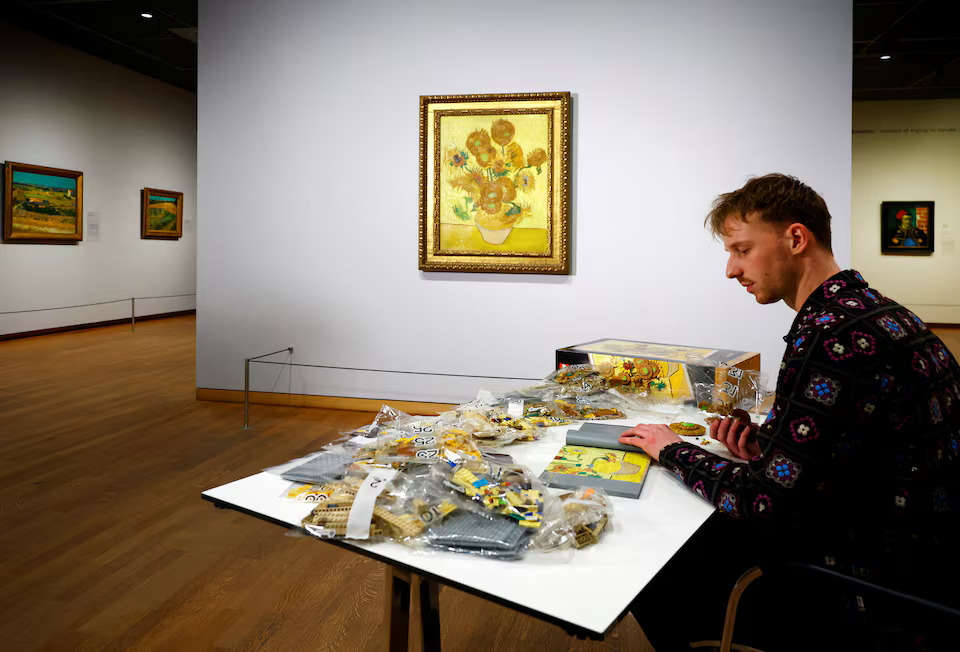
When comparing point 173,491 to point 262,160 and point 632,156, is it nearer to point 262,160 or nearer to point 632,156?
point 262,160

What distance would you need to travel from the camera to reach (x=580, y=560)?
47.0 inches

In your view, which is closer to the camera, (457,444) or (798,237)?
(798,237)

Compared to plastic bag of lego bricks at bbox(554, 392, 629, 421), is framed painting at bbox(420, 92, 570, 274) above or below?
above

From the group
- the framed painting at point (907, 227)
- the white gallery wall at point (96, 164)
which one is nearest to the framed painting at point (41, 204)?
the white gallery wall at point (96, 164)

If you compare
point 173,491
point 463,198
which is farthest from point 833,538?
point 463,198

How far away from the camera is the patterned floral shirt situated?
1252 millimetres

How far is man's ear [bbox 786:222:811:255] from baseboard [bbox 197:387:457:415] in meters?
4.01

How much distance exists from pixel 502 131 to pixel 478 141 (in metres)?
0.19

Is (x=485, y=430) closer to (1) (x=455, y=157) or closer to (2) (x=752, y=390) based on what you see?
(2) (x=752, y=390)

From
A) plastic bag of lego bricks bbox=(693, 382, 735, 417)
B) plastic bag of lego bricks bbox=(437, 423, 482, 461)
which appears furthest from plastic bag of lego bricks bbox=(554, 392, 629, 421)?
plastic bag of lego bricks bbox=(437, 423, 482, 461)

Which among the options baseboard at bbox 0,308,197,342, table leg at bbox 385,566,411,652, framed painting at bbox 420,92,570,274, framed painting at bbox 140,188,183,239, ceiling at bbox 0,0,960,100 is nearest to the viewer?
table leg at bbox 385,566,411,652

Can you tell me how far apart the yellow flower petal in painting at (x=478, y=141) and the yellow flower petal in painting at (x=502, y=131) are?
0.18 ft

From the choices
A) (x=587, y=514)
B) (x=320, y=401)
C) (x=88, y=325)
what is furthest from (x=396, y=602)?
(x=88, y=325)

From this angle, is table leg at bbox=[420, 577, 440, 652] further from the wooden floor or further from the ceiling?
the ceiling
